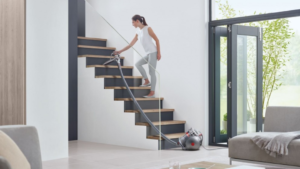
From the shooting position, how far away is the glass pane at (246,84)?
6629mm

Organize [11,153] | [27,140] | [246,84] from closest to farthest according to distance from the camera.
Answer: [11,153] → [27,140] → [246,84]

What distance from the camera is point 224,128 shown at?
22.3ft

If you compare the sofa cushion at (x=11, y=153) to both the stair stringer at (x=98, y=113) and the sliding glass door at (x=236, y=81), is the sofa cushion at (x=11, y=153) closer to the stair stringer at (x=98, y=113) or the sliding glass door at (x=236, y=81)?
the stair stringer at (x=98, y=113)

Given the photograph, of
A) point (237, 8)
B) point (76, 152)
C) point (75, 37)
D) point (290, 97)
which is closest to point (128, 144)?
point (76, 152)

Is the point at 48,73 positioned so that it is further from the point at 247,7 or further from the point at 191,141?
the point at 247,7

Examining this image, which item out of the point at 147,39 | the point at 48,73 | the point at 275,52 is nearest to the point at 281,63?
the point at 275,52

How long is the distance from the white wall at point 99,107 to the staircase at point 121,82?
8 cm

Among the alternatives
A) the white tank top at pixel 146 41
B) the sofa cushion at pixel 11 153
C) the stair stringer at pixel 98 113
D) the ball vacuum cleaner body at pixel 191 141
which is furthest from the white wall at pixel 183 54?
the sofa cushion at pixel 11 153

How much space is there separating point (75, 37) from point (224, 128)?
2.92 metres

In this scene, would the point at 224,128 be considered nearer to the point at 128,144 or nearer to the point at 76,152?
the point at 128,144

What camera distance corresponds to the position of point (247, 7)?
651 cm

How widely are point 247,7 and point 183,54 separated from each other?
1.30 meters

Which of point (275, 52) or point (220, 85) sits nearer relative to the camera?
point (220, 85)

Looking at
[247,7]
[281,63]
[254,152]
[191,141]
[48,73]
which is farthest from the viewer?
[281,63]
